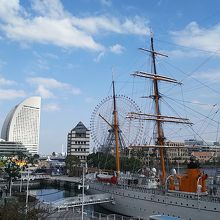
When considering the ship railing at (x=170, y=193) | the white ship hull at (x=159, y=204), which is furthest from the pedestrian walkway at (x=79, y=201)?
the ship railing at (x=170, y=193)

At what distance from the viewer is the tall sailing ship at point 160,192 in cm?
3825

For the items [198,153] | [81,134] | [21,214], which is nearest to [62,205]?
[21,214]

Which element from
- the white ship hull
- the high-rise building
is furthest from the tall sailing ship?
the high-rise building

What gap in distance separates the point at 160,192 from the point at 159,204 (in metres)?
1.61

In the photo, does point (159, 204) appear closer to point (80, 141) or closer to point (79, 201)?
point (79, 201)

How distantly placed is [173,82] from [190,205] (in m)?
23.1

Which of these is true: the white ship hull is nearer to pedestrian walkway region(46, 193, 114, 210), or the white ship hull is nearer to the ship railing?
the ship railing

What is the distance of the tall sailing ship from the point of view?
125 feet

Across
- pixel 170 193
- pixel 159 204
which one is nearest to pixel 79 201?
pixel 159 204

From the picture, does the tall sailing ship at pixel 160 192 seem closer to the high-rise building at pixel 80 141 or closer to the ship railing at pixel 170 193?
the ship railing at pixel 170 193

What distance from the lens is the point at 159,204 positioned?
43031 mm

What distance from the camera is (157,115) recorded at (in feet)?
177

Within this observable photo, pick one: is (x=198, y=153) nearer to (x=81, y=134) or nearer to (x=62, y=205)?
(x=81, y=134)

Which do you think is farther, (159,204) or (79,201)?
(79,201)
